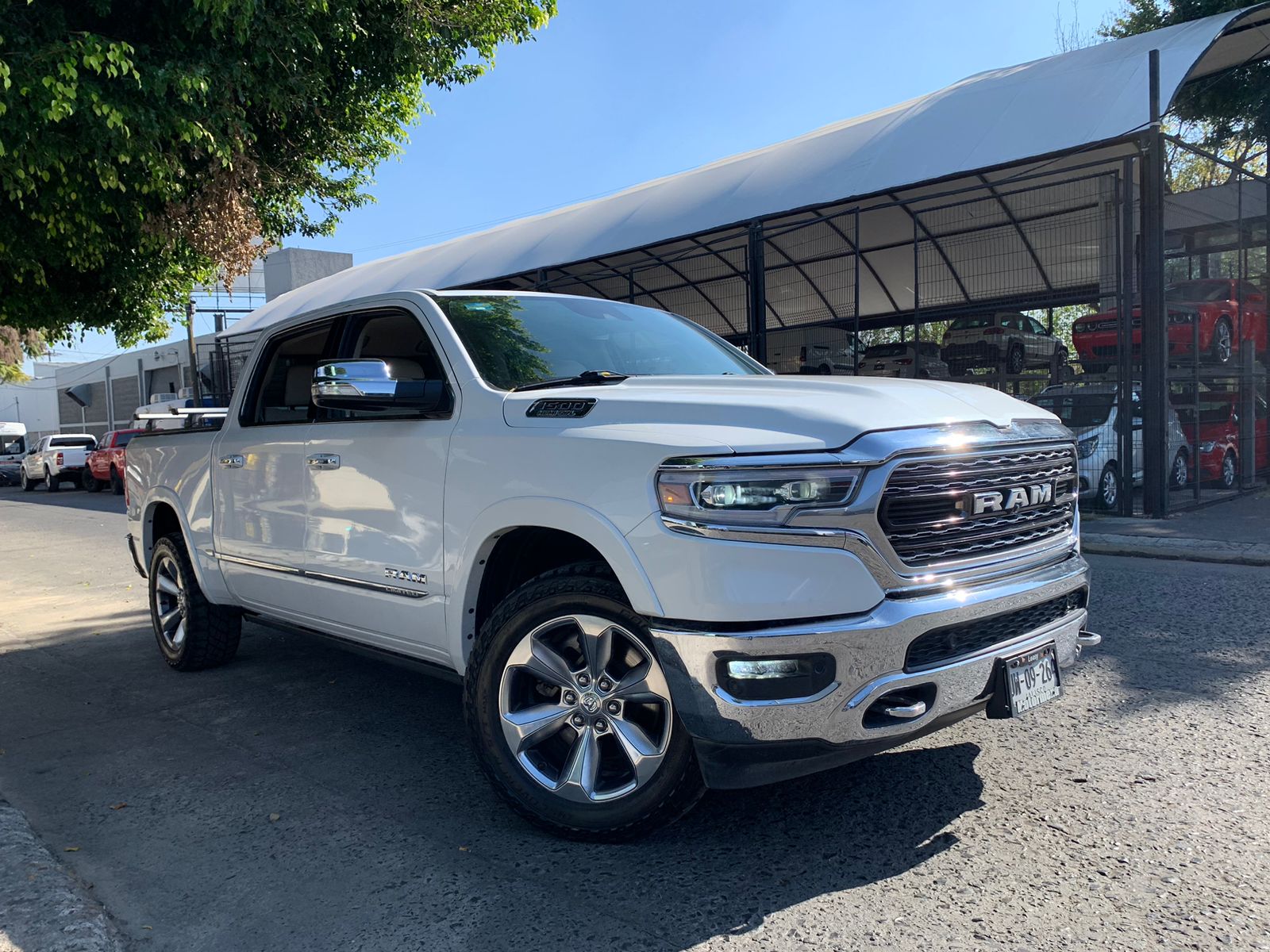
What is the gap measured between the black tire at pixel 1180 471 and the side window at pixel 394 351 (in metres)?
10.7

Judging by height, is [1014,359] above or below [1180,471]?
above

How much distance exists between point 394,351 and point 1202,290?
40.5 ft

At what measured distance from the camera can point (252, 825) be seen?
3.64 meters

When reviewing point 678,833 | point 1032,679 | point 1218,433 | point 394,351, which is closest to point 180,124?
point 394,351

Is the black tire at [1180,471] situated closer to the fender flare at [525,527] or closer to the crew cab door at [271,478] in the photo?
the crew cab door at [271,478]

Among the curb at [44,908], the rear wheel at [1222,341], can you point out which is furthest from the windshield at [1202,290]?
the curb at [44,908]

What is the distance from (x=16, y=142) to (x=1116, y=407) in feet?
35.9

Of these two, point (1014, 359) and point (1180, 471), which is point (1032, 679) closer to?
point (1180, 471)

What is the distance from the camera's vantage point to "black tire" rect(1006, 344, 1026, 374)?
14.1 metres

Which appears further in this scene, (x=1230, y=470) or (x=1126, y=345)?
(x=1230, y=470)

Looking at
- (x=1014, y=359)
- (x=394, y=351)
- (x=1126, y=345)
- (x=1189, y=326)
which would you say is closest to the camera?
(x=394, y=351)

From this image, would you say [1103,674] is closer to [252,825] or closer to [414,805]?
[414,805]

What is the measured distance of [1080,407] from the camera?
12.0m

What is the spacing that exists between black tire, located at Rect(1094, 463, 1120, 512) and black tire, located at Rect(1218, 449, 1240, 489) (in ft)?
8.93
